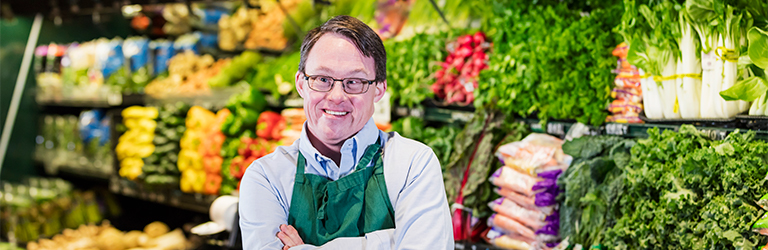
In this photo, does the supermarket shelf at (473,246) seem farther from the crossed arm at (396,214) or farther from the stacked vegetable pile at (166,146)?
the stacked vegetable pile at (166,146)

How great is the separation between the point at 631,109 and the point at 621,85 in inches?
4.8

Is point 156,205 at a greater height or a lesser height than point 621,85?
lesser

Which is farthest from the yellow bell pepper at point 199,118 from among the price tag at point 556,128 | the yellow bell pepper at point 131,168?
the price tag at point 556,128

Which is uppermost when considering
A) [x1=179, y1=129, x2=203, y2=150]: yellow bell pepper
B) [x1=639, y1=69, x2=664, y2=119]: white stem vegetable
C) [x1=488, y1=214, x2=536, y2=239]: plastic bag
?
[x1=639, y1=69, x2=664, y2=119]: white stem vegetable

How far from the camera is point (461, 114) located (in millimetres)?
3150

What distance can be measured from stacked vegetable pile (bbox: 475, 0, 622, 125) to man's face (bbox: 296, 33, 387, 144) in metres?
1.53

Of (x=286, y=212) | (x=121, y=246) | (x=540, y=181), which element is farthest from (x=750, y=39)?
(x=121, y=246)

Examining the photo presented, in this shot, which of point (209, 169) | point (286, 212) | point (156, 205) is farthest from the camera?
point (156, 205)

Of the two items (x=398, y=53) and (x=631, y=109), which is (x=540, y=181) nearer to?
(x=631, y=109)

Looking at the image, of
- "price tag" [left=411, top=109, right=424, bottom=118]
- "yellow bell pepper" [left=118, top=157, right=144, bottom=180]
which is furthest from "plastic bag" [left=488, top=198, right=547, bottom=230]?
"yellow bell pepper" [left=118, top=157, right=144, bottom=180]

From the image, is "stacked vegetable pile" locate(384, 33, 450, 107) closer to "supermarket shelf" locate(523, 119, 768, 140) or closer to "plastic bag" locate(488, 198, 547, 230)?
"supermarket shelf" locate(523, 119, 768, 140)

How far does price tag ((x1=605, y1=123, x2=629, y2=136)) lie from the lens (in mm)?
2484

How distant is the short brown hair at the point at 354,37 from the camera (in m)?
1.28

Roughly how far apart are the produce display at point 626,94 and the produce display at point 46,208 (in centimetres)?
506
